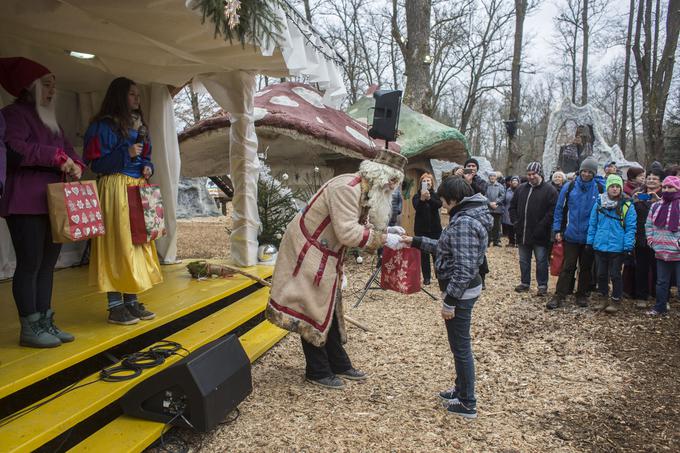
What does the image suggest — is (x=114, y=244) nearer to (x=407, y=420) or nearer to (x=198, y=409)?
(x=198, y=409)

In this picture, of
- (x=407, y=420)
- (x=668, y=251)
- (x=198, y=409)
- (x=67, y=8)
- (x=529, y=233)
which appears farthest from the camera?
(x=529, y=233)

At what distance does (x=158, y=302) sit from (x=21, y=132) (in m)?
1.85

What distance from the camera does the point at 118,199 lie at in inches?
A: 134

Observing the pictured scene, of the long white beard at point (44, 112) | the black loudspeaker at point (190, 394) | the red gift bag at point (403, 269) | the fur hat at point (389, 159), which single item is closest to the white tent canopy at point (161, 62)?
the long white beard at point (44, 112)

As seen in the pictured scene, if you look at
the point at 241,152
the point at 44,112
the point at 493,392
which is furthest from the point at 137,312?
the point at 493,392

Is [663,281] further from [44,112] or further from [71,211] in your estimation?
[44,112]

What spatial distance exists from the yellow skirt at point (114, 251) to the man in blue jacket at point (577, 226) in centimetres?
516

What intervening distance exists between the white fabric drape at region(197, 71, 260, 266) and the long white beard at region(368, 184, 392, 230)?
113 inches

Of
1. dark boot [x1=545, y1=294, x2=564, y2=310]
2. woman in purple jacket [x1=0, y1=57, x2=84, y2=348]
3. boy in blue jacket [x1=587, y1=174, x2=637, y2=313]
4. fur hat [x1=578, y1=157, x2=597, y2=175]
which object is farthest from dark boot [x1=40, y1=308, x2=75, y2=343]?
fur hat [x1=578, y1=157, x2=597, y2=175]

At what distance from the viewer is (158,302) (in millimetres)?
4164

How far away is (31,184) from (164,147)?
8.91 feet

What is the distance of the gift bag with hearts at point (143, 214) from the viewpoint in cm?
349

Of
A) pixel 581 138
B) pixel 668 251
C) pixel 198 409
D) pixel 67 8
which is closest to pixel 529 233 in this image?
pixel 668 251

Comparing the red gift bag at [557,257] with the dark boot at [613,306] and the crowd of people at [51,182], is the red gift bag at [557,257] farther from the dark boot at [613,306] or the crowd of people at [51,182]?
the crowd of people at [51,182]
